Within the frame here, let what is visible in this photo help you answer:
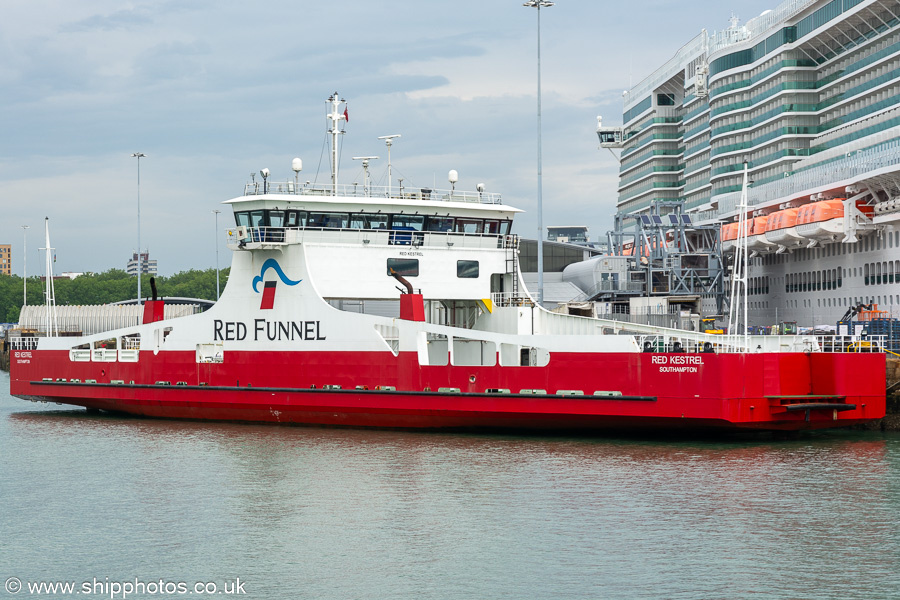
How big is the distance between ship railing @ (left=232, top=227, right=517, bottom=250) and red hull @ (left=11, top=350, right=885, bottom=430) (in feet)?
11.3

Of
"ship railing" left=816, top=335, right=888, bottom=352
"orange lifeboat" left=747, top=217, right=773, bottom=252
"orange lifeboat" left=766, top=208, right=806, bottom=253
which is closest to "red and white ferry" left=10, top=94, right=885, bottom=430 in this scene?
"ship railing" left=816, top=335, right=888, bottom=352

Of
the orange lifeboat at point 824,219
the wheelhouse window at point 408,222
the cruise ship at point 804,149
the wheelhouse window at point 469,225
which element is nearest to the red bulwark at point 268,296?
the wheelhouse window at point 408,222

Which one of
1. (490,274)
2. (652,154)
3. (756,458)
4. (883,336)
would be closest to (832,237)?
(883,336)

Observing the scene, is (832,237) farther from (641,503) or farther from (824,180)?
(641,503)

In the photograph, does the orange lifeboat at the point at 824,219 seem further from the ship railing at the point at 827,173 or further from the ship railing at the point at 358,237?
the ship railing at the point at 358,237

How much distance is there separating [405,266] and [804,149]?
28383 millimetres

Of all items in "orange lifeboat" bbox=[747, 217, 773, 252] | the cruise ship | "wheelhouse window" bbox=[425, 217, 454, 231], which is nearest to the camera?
"wheelhouse window" bbox=[425, 217, 454, 231]

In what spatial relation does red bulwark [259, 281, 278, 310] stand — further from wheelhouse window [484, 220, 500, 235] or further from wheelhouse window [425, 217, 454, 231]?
wheelhouse window [484, 220, 500, 235]

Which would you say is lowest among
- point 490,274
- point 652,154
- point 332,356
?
point 332,356

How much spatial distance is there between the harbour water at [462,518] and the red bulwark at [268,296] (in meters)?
5.17

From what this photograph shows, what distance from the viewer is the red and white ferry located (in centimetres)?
2639

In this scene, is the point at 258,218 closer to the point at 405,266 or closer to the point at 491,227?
the point at 405,266

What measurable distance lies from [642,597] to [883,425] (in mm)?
17407

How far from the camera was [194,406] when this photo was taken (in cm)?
Result: 3372
